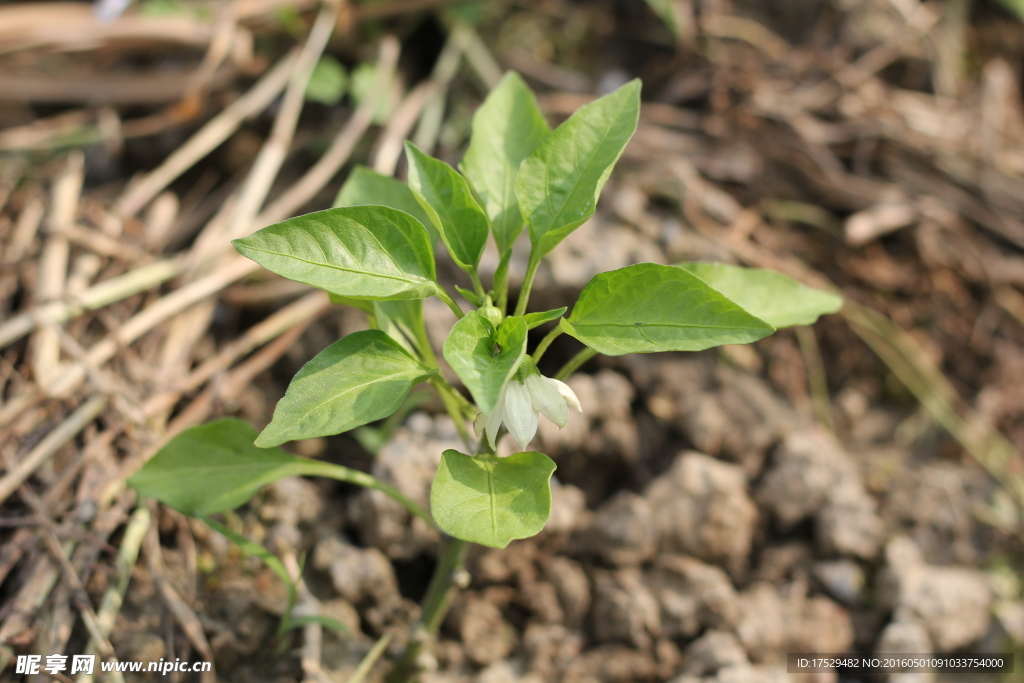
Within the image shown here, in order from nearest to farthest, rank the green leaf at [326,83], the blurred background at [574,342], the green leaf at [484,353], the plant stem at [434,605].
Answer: the green leaf at [484,353], the plant stem at [434,605], the blurred background at [574,342], the green leaf at [326,83]

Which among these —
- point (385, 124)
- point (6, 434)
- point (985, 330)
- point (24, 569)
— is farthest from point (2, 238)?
point (985, 330)

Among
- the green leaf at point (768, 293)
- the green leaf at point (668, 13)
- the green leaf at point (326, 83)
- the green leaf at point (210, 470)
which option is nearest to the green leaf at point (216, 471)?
the green leaf at point (210, 470)

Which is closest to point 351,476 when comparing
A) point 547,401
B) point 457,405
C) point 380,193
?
point 457,405

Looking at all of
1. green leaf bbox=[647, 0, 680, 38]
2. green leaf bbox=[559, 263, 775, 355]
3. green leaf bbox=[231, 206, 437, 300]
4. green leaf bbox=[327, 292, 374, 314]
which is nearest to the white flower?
green leaf bbox=[559, 263, 775, 355]

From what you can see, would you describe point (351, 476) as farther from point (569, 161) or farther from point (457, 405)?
point (569, 161)

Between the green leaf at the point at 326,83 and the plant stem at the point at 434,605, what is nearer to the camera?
the plant stem at the point at 434,605

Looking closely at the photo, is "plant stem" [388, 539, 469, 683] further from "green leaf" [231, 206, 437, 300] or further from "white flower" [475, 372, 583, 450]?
"green leaf" [231, 206, 437, 300]

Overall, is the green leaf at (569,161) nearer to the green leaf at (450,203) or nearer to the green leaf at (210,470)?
the green leaf at (450,203)
